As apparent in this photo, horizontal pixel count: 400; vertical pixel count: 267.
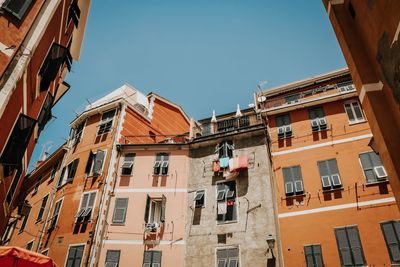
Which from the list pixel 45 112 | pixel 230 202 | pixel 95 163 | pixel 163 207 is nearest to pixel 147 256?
pixel 163 207

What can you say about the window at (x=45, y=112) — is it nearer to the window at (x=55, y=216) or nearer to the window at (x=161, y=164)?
the window at (x=55, y=216)

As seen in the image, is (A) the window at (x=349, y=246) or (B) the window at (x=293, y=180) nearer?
(A) the window at (x=349, y=246)

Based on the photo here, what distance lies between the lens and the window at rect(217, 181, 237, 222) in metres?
18.6

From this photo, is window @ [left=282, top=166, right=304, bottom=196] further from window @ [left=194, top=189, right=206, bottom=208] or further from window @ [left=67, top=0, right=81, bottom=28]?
window @ [left=67, top=0, right=81, bottom=28]

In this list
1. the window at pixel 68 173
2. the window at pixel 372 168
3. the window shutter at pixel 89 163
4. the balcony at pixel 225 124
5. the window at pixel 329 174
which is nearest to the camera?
the window at pixel 372 168

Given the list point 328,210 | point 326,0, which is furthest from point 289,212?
point 326,0

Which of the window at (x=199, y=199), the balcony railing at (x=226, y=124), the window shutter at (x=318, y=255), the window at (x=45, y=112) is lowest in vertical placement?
the window shutter at (x=318, y=255)

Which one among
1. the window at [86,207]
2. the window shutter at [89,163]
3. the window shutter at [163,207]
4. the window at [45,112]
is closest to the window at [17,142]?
the window at [45,112]

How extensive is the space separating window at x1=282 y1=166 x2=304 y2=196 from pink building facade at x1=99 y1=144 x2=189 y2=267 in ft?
21.1

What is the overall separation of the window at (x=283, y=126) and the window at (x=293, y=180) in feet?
7.88

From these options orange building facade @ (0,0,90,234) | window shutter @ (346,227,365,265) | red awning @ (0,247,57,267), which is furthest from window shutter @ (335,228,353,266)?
orange building facade @ (0,0,90,234)

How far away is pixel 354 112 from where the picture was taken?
19.2 meters

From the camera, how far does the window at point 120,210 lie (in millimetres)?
19812

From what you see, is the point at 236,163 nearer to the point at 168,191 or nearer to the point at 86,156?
the point at 168,191
